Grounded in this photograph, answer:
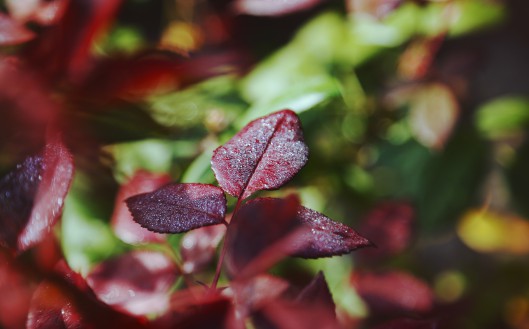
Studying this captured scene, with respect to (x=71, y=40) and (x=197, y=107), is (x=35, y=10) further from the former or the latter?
(x=197, y=107)

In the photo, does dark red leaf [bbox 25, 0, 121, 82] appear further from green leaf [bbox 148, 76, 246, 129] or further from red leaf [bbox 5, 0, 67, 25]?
green leaf [bbox 148, 76, 246, 129]

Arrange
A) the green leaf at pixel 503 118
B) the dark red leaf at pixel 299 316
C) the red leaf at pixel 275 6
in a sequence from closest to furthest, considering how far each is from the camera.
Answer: the dark red leaf at pixel 299 316
the red leaf at pixel 275 6
the green leaf at pixel 503 118

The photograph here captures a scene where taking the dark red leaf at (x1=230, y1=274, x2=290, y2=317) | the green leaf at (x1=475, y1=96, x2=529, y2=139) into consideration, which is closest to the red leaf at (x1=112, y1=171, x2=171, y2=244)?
the dark red leaf at (x1=230, y1=274, x2=290, y2=317)

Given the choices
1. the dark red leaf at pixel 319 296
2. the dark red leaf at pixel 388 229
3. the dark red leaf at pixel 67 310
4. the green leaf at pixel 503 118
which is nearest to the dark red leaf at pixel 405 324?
the dark red leaf at pixel 319 296

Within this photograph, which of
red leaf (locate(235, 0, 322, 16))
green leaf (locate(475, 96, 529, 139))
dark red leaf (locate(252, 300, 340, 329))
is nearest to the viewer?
dark red leaf (locate(252, 300, 340, 329))

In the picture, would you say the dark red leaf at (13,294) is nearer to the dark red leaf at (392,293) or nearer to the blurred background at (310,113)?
the blurred background at (310,113)

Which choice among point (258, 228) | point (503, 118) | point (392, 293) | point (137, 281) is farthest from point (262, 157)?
point (503, 118)
